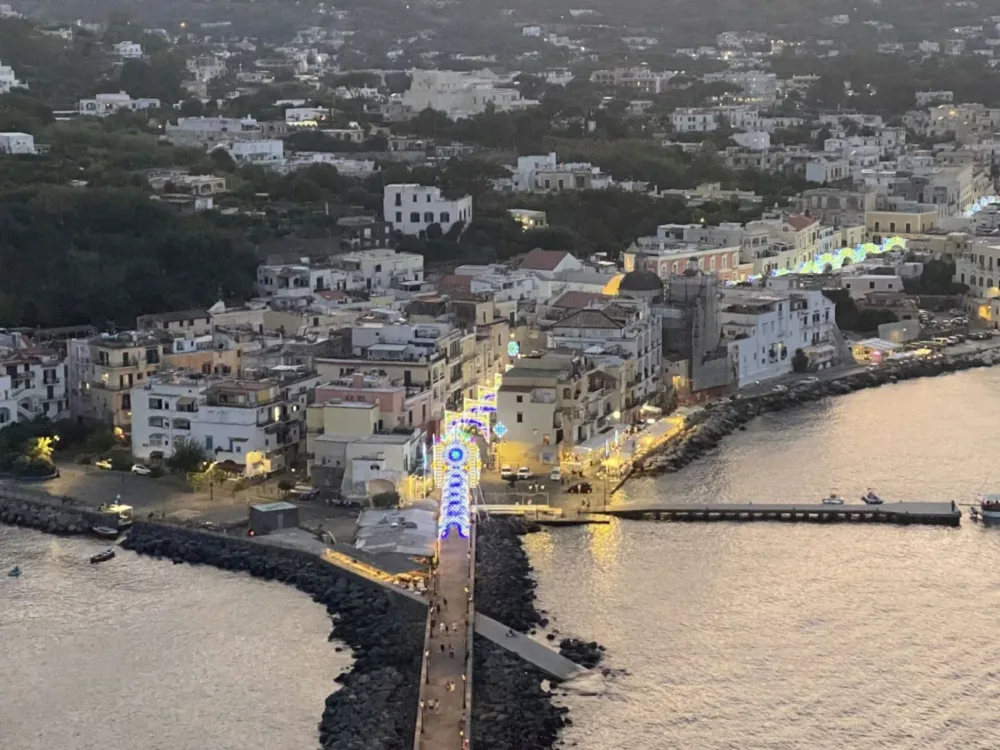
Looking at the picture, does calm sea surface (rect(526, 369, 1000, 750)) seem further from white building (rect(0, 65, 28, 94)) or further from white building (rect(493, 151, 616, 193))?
white building (rect(0, 65, 28, 94))

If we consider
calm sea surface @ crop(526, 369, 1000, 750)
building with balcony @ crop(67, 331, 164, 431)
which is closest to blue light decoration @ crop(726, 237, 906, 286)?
calm sea surface @ crop(526, 369, 1000, 750)

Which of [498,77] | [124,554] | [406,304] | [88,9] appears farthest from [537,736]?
[88,9]

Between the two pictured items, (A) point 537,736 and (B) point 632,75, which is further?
(B) point 632,75

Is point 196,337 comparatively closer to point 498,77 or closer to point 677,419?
point 677,419

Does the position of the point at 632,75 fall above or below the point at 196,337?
above

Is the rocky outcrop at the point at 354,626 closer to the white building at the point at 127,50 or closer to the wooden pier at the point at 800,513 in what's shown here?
the wooden pier at the point at 800,513

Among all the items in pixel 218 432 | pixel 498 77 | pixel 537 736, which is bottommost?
pixel 537 736

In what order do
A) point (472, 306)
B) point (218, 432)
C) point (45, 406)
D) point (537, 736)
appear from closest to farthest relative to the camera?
point (537, 736) < point (218, 432) < point (45, 406) < point (472, 306)

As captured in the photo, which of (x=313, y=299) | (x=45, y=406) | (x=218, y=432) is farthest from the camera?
(x=313, y=299)

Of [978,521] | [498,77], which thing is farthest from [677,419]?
[498,77]

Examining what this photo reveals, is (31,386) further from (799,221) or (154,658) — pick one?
(799,221)
